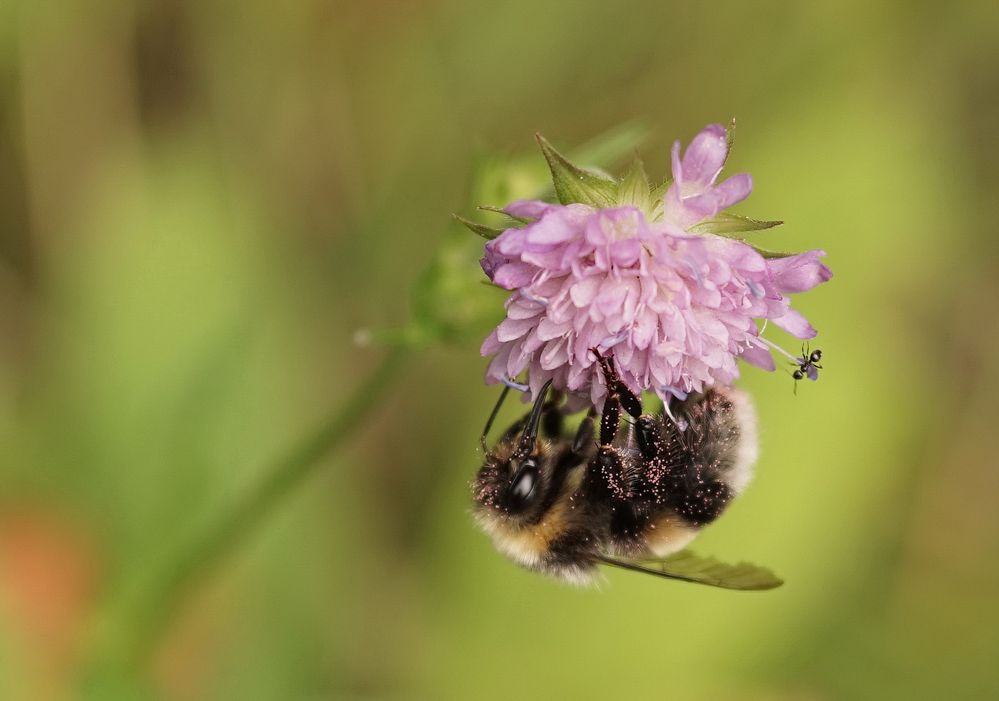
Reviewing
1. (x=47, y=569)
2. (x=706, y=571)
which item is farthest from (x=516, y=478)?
(x=47, y=569)

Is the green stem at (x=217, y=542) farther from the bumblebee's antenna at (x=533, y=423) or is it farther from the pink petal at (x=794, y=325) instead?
the pink petal at (x=794, y=325)

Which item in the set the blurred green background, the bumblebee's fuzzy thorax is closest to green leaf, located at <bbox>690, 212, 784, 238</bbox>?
the bumblebee's fuzzy thorax

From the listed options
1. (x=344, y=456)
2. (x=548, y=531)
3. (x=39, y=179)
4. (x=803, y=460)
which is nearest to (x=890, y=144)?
(x=803, y=460)

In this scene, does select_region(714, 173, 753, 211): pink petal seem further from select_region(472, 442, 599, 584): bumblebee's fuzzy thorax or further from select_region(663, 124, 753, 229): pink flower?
select_region(472, 442, 599, 584): bumblebee's fuzzy thorax

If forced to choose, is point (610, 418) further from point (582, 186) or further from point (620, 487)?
point (582, 186)

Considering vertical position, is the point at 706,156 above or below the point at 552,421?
above

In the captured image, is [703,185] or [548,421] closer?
[703,185]

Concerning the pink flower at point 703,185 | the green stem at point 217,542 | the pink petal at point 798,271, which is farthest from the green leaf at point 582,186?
the green stem at point 217,542
